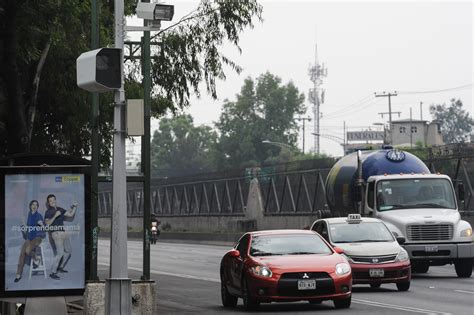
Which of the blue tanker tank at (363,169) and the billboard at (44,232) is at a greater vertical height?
the blue tanker tank at (363,169)

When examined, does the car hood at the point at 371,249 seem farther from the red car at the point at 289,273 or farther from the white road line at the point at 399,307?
the red car at the point at 289,273

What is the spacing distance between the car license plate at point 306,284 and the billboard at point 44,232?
13.8 feet

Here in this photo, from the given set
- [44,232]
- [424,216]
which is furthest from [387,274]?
[44,232]

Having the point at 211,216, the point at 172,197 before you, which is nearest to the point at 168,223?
the point at 172,197

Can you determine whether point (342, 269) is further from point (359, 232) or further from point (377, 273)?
point (359, 232)

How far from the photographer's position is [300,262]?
19.9 m

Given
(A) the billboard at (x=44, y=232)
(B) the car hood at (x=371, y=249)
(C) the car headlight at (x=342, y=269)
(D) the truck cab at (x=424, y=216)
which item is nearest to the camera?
(A) the billboard at (x=44, y=232)

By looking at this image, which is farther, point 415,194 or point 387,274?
point 415,194

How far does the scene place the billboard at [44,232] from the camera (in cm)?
1670

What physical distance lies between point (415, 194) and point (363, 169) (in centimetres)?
218

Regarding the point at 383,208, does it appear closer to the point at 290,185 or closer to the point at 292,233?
the point at 292,233

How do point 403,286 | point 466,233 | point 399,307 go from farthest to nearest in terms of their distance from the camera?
point 466,233 < point 403,286 < point 399,307

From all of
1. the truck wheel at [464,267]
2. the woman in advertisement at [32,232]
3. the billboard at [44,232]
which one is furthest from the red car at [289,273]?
the truck wheel at [464,267]

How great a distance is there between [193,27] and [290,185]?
4242cm
